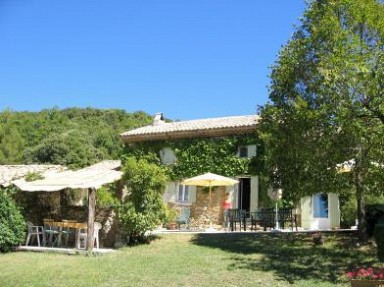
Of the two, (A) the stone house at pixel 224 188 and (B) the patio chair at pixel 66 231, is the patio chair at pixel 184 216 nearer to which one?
(A) the stone house at pixel 224 188

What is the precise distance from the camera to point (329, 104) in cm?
1327

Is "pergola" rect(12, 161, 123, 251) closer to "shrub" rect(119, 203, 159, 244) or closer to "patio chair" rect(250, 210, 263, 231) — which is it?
"shrub" rect(119, 203, 159, 244)

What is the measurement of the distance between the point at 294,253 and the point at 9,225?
993 cm

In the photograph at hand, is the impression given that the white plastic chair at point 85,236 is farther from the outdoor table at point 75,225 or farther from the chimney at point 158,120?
the chimney at point 158,120

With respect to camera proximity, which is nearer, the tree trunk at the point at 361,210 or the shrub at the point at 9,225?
the tree trunk at the point at 361,210

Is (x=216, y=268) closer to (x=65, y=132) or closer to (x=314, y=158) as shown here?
(x=314, y=158)

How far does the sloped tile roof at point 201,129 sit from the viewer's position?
2425 cm

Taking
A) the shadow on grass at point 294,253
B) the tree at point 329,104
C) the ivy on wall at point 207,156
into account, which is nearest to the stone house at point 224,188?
the ivy on wall at point 207,156

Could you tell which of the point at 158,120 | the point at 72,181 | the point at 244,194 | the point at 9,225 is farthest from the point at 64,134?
the point at 72,181

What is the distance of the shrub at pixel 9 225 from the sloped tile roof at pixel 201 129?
1045cm

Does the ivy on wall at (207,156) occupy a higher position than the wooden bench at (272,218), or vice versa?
the ivy on wall at (207,156)

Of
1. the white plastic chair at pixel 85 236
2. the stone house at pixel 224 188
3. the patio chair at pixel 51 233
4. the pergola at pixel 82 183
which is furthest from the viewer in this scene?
the stone house at pixel 224 188

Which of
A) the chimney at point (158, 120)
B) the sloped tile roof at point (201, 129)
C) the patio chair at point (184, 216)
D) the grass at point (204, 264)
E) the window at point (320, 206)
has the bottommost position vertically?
the grass at point (204, 264)

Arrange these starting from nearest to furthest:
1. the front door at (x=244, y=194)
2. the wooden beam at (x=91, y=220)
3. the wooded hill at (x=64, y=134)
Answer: the wooden beam at (x=91, y=220)
the front door at (x=244, y=194)
the wooded hill at (x=64, y=134)
